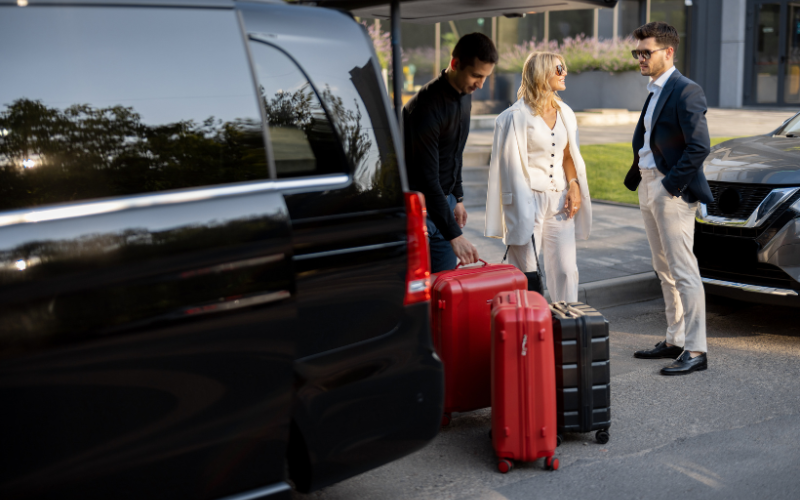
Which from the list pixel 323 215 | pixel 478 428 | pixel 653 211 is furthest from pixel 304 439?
pixel 653 211

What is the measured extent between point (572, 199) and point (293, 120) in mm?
2787

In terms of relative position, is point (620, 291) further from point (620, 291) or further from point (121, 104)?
point (121, 104)

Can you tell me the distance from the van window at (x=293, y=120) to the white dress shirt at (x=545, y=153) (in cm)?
243

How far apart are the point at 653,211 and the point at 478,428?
72.5 inches

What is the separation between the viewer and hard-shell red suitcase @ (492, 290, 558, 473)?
347 centimetres

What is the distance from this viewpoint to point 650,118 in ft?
16.2

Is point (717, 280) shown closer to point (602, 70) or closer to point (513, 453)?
point (513, 453)

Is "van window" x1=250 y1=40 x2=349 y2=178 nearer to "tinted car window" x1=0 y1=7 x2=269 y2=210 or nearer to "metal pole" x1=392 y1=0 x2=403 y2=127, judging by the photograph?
"tinted car window" x1=0 y1=7 x2=269 y2=210

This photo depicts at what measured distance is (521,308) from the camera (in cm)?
352

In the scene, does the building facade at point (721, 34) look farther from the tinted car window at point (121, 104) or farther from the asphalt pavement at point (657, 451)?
the tinted car window at point (121, 104)

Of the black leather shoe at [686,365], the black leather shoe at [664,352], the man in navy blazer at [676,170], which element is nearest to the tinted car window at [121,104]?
the man in navy blazer at [676,170]

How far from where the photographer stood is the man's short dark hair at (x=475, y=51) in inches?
165

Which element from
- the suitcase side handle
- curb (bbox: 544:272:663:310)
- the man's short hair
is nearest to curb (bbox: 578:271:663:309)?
curb (bbox: 544:272:663:310)

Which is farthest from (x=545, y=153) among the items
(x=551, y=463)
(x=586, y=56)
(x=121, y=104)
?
(x=586, y=56)
